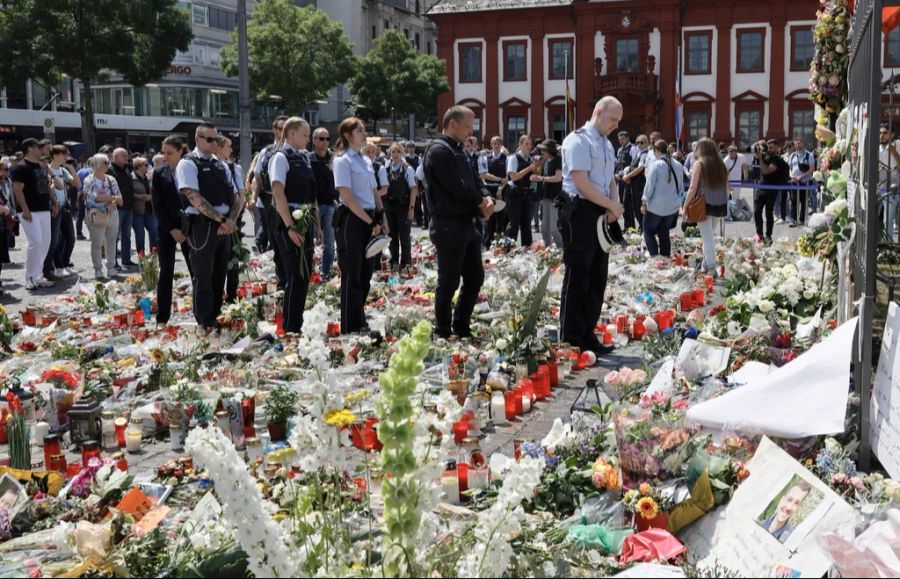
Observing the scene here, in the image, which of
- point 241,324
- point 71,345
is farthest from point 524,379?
point 71,345

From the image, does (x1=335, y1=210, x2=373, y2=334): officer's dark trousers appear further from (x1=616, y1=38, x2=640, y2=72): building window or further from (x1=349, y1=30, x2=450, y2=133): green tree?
(x1=349, y1=30, x2=450, y2=133): green tree

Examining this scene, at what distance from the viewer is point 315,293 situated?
36.4 ft

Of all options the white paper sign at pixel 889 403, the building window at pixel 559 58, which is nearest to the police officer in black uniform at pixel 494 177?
the white paper sign at pixel 889 403

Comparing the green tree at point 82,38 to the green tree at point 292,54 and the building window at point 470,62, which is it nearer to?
the green tree at point 292,54

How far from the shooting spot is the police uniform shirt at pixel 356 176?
28.1 feet

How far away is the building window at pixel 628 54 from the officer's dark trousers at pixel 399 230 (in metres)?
42.2

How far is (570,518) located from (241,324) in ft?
17.6

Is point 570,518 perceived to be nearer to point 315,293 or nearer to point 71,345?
point 71,345

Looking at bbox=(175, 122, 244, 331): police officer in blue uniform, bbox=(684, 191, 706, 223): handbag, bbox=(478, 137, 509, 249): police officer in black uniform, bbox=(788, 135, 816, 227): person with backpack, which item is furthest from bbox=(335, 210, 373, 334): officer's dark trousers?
bbox=(788, 135, 816, 227): person with backpack

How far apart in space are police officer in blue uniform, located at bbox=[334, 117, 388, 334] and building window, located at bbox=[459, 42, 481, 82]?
50.8m

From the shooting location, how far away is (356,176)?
28.4ft

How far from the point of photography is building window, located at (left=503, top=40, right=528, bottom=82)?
57219mm

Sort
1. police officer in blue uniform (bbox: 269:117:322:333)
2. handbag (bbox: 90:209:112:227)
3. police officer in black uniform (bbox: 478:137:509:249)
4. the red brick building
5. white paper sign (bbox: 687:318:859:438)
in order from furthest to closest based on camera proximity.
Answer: the red brick building, police officer in black uniform (bbox: 478:137:509:249), handbag (bbox: 90:209:112:227), police officer in blue uniform (bbox: 269:117:322:333), white paper sign (bbox: 687:318:859:438)

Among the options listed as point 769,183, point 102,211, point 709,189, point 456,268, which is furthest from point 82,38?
point 456,268
